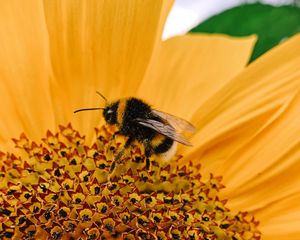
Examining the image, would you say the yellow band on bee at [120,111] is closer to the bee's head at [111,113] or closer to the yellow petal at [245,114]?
the bee's head at [111,113]

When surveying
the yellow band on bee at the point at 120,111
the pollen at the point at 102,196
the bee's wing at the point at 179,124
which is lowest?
the pollen at the point at 102,196

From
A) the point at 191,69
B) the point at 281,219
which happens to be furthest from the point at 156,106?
the point at 281,219

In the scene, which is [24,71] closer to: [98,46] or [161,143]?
[98,46]

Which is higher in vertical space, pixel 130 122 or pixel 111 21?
pixel 111 21

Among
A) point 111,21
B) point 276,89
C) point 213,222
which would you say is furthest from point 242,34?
point 213,222

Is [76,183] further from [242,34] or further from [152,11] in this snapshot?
[242,34]

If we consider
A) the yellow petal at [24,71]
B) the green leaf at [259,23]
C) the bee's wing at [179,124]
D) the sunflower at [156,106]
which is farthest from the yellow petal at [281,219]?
the yellow petal at [24,71]

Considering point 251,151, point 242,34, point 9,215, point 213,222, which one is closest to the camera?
point 9,215
